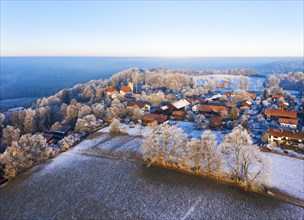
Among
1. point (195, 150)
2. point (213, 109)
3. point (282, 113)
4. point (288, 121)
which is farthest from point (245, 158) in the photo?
point (282, 113)

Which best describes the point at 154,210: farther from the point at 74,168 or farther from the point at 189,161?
the point at 74,168

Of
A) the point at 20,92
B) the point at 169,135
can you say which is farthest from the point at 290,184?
the point at 20,92

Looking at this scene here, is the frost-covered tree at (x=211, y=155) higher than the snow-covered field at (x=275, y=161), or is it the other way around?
the frost-covered tree at (x=211, y=155)

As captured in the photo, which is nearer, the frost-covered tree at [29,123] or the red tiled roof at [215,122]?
the red tiled roof at [215,122]

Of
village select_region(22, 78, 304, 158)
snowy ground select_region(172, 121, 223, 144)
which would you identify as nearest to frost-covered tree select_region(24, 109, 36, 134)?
village select_region(22, 78, 304, 158)

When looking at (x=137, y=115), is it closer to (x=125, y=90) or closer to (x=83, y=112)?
(x=83, y=112)

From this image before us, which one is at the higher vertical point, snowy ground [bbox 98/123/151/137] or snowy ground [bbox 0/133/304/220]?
snowy ground [bbox 0/133/304/220]

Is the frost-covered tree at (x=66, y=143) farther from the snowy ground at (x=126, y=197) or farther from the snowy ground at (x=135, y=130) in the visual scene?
the snowy ground at (x=135, y=130)

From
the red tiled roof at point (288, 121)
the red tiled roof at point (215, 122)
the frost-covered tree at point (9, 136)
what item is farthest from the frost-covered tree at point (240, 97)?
the frost-covered tree at point (9, 136)

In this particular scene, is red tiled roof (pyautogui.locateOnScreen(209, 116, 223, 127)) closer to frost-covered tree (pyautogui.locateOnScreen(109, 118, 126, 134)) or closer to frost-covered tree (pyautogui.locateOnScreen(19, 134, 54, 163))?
frost-covered tree (pyautogui.locateOnScreen(109, 118, 126, 134))

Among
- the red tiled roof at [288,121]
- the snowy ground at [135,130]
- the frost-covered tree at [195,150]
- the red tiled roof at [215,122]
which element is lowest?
the snowy ground at [135,130]

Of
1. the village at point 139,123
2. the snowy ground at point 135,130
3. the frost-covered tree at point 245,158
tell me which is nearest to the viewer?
the frost-covered tree at point 245,158
